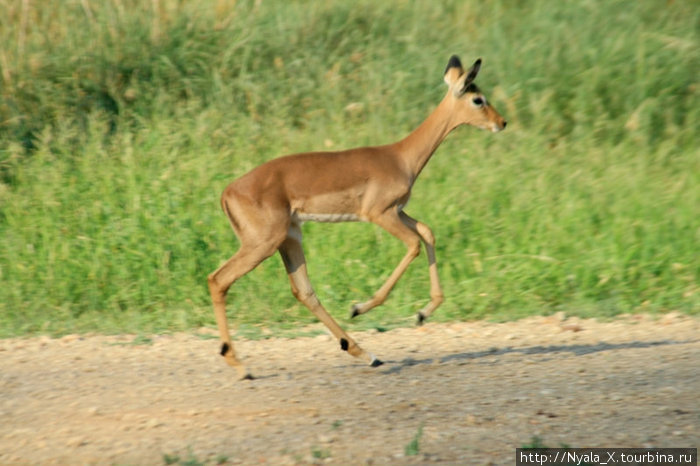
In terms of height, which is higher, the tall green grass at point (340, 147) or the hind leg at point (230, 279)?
the tall green grass at point (340, 147)

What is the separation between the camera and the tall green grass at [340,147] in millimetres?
8070

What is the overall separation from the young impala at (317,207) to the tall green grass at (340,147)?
1.40 m

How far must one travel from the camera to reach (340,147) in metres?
10.4

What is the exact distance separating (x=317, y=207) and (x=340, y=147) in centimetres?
421

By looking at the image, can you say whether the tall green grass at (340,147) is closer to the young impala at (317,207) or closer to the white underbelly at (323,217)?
the young impala at (317,207)

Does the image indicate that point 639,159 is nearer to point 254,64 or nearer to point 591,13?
point 591,13

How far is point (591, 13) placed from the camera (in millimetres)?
12492

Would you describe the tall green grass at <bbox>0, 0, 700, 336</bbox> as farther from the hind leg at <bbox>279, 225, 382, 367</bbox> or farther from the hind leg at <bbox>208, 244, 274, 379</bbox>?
the hind leg at <bbox>208, 244, 274, 379</bbox>

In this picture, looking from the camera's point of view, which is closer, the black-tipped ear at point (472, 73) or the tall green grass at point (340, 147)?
the black-tipped ear at point (472, 73)

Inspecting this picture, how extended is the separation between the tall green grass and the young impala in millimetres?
1403

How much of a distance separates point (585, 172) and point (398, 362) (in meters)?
4.29

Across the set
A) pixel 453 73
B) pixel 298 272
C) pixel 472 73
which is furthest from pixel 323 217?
pixel 453 73

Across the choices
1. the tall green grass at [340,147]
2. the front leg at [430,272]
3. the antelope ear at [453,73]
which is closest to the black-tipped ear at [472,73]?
the antelope ear at [453,73]

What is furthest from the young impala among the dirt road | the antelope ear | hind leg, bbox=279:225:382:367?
the dirt road
